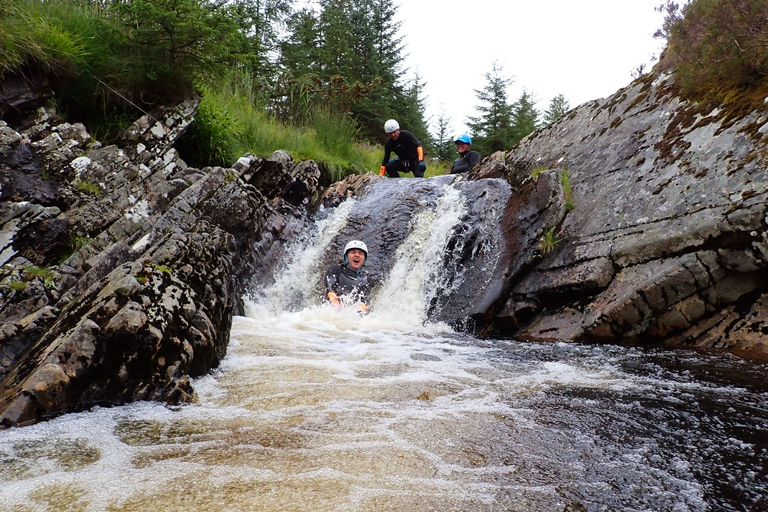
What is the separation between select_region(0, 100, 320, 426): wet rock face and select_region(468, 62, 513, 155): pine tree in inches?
588

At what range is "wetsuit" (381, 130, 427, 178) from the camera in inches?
440

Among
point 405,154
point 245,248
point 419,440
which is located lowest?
point 419,440

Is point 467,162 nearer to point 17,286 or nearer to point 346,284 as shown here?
point 346,284

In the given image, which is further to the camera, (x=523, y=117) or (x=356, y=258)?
(x=523, y=117)

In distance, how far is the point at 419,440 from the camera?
7.64 ft

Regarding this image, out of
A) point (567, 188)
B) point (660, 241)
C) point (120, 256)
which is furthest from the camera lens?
point (567, 188)

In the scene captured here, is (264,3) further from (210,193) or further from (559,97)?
(210,193)

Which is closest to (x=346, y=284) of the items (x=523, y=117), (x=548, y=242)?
(x=548, y=242)

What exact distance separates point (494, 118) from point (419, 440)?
22.3 m

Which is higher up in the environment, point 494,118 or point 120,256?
point 494,118

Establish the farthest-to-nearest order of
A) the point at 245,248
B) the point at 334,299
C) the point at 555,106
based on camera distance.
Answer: the point at 555,106
the point at 245,248
the point at 334,299

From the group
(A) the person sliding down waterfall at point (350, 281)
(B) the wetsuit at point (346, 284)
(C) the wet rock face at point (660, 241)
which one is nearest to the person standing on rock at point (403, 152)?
(A) the person sliding down waterfall at point (350, 281)

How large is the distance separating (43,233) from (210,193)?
212 cm

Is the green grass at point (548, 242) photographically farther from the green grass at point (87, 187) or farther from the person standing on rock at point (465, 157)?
the green grass at point (87, 187)
